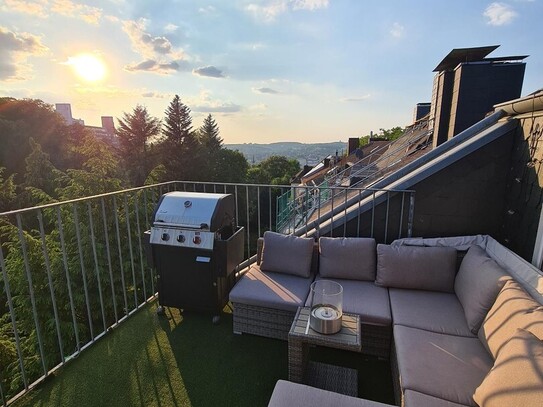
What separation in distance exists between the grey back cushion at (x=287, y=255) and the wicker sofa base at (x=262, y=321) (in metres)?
0.49

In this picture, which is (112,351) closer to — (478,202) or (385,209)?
(385,209)

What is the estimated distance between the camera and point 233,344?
240 cm

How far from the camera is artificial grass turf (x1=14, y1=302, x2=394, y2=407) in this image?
1.89 m

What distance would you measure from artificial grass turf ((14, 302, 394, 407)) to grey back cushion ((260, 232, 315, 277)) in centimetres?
65

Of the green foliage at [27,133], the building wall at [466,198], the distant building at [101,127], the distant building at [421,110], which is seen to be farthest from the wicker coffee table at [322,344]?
the distant building at [101,127]

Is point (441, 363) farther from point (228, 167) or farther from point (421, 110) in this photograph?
point (228, 167)

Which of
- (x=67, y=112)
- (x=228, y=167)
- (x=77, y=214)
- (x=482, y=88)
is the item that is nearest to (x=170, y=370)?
(x=77, y=214)

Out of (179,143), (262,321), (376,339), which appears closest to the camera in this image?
(376,339)

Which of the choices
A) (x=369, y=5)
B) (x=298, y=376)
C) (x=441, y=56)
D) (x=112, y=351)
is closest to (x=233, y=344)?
(x=298, y=376)

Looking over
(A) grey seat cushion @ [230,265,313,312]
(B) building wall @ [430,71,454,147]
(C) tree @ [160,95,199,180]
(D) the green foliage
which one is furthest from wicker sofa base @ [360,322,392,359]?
(C) tree @ [160,95,199,180]

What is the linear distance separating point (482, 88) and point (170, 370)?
5.18 m

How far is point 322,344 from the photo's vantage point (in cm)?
175

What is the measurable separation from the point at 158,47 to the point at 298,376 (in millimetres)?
7885

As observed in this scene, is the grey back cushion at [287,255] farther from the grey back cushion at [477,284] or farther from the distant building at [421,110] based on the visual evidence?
the distant building at [421,110]
